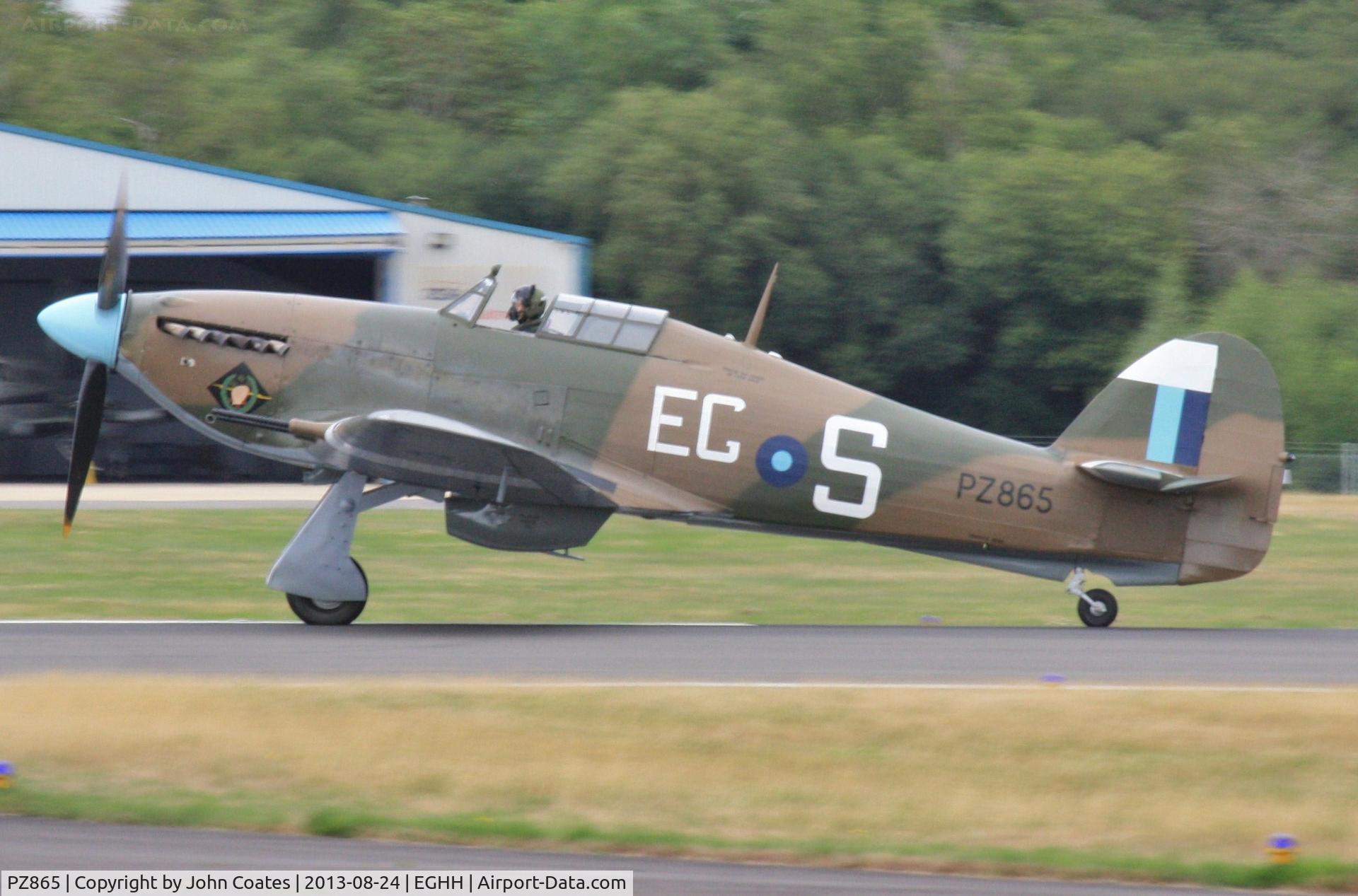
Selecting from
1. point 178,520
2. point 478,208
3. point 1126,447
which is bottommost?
point 178,520

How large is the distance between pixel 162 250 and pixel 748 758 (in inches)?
826

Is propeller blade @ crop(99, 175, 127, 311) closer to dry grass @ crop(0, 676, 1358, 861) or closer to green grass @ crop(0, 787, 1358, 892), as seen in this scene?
dry grass @ crop(0, 676, 1358, 861)

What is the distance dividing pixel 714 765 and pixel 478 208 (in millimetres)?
40302

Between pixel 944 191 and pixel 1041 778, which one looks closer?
pixel 1041 778

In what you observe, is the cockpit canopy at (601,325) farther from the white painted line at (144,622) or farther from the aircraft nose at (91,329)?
the aircraft nose at (91,329)

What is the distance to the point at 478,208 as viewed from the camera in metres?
47.3

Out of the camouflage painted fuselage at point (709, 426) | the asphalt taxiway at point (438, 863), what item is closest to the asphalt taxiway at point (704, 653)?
the camouflage painted fuselage at point (709, 426)

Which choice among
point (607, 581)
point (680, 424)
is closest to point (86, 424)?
point (680, 424)

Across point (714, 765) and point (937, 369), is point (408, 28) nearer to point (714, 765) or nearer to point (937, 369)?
point (937, 369)

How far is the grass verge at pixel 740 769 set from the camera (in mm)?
7262

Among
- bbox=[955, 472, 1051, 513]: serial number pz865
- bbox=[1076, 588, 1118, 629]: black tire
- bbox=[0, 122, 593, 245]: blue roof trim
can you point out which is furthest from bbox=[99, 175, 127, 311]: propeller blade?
bbox=[0, 122, 593, 245]: blue roof trim

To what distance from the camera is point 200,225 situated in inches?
1104

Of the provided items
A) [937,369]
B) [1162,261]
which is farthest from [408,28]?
[1162,261]

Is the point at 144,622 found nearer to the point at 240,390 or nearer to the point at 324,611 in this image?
the point at 324,611
